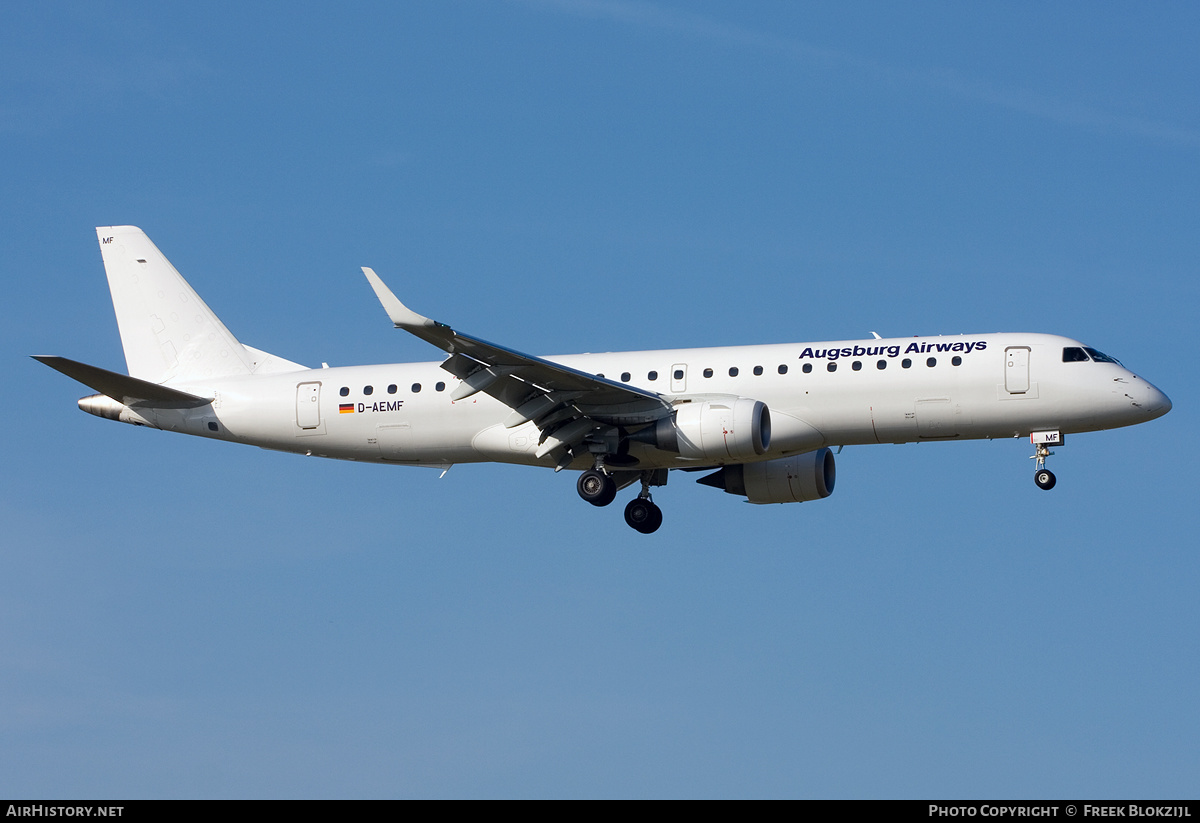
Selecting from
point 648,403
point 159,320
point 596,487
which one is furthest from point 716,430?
point 159,320

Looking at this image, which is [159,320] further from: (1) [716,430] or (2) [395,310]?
(1) [716,430]

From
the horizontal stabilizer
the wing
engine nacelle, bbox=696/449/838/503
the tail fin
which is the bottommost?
engine nacelle, bbox=696/449/838/503

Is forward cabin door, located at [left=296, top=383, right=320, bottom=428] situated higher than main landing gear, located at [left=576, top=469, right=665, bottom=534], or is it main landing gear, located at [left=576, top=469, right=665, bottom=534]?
forward cabin door, located at [left=296, top=383, right=320, bottom=428]

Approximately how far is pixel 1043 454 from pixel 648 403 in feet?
31.9

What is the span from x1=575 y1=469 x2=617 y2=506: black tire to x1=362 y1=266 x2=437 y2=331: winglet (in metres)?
7.94

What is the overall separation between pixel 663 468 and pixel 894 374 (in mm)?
6905

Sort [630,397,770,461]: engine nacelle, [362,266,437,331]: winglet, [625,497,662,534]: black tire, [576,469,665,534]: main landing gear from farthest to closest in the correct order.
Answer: [625,497,662,534]: black tire, [576,469,665,534]: main landing gear, [630,397,770,461]: engine nacelle, [362,266,437,331]: winglet

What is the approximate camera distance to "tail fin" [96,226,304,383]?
149 feet

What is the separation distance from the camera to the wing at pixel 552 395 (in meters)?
37.0

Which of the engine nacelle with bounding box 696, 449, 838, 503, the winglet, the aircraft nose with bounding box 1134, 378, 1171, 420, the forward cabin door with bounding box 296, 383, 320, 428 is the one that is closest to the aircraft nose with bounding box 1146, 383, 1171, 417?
the aircraft nose with bounding box 1134, 378, 1171, 420

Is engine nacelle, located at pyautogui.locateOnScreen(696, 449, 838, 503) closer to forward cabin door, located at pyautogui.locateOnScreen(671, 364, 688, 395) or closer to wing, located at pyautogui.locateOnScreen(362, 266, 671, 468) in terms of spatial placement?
forward cabin door, located at pyautogui.locateOnScreen(671, 364, 688, 395)

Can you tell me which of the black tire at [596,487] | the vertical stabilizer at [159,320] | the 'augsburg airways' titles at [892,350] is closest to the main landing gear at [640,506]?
the black tire at [596,487]

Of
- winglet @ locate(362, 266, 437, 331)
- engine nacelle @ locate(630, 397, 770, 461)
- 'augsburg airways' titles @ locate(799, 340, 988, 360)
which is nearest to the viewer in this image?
winglet @ locate(362, 266, 437, 331)
